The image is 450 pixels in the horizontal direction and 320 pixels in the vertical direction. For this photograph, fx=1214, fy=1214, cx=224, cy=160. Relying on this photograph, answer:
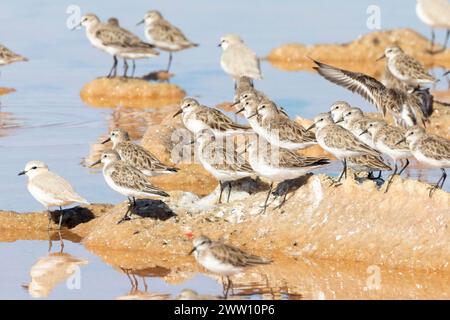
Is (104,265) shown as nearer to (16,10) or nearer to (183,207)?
(183,207)

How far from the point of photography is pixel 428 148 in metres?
14.4

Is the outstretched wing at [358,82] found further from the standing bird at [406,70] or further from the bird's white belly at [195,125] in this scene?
the standing bird at [406,70]

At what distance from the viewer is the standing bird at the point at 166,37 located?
27.2 m

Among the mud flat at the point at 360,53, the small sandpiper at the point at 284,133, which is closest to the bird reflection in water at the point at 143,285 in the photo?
the small sandpiper at the point at 284,133

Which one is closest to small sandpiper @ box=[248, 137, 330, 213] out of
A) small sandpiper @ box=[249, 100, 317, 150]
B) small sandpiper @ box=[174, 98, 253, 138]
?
small sandpiper @ box=[249, 100, 317, 150]

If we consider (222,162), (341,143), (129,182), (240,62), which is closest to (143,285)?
(129,182)

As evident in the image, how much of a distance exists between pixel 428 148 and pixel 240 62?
32.8 feet

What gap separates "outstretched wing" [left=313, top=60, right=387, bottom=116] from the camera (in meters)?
19.1

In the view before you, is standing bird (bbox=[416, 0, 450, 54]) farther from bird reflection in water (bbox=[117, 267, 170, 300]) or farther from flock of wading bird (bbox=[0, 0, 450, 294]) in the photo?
bird reflection in water (bbox=[117, 267, 170, 300])

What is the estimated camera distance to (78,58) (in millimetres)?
28406

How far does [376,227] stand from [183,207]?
262cm

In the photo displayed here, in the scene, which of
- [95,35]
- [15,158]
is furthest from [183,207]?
[95,35]

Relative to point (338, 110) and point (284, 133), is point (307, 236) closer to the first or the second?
point (284, 133)

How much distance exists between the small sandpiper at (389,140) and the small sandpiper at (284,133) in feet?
2.83
